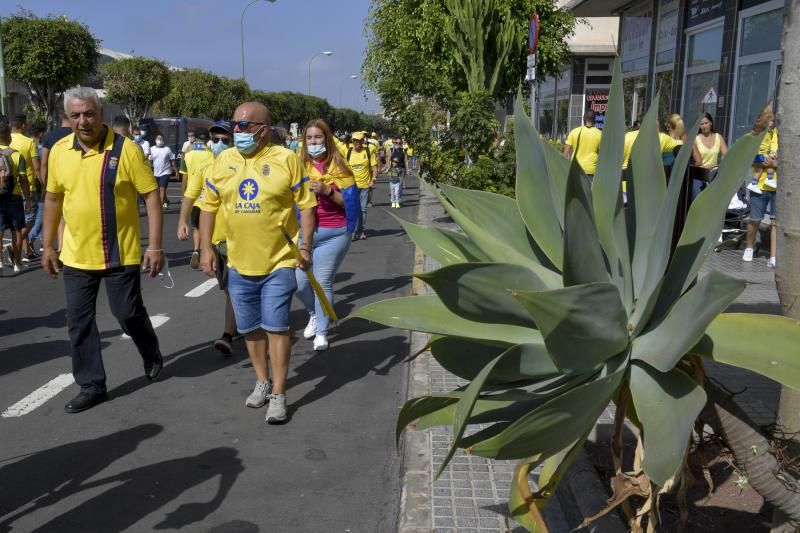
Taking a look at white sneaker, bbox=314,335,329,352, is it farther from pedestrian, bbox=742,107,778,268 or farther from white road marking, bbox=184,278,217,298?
pedestrian, bbox=742,107,778,268

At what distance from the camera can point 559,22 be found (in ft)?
75.1

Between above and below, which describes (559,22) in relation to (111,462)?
above

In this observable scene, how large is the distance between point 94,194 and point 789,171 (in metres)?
4.13

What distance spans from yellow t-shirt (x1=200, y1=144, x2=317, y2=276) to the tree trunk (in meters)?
3.05

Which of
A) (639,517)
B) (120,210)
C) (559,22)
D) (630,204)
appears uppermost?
(559,22)

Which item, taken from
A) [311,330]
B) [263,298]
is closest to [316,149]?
[311,330]

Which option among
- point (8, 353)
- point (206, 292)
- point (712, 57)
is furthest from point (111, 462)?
point (712, 57)

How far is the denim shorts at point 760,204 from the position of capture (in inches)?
394

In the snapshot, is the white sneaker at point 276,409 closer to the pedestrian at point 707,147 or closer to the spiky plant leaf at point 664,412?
the spiky plant leaf at point 664,412

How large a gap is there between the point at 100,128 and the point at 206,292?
4.50 meters

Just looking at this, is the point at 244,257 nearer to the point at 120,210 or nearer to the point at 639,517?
the point at 120,210

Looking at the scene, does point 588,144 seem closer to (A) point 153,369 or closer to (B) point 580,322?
(A) point 153,369

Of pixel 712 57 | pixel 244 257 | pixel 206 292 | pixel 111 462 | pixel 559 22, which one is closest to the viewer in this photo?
pixel 111 462

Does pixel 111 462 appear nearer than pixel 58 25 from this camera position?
Yes
